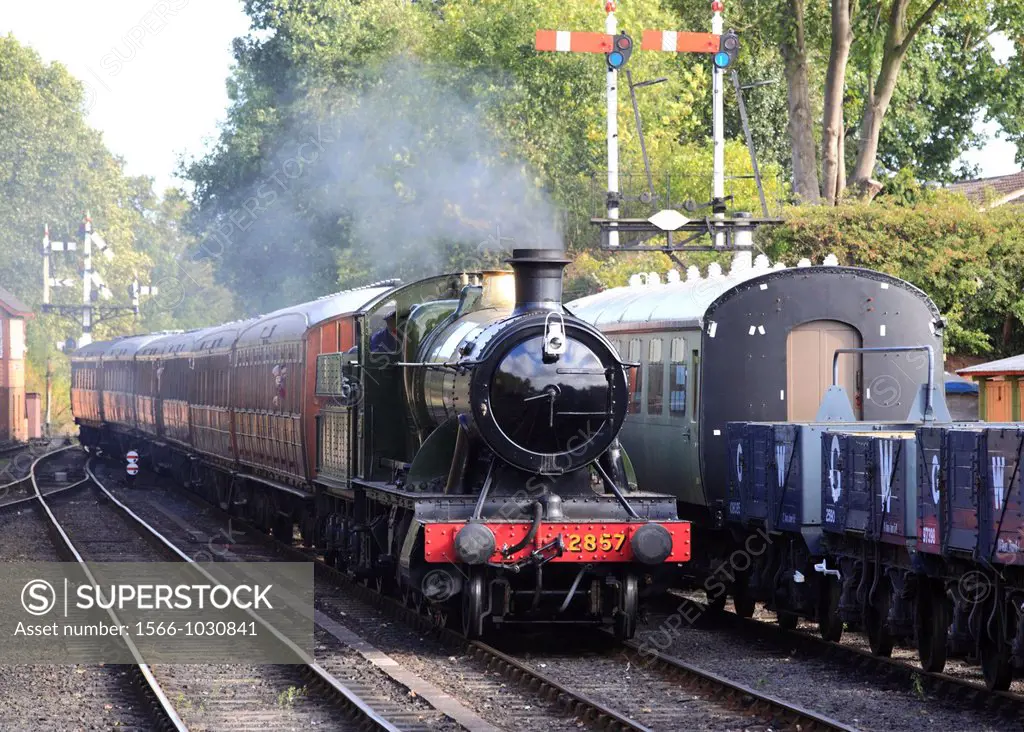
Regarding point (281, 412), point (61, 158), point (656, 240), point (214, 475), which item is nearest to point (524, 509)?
point (281, 412)

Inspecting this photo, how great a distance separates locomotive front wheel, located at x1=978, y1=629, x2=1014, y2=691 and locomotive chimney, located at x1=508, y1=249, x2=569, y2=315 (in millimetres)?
4369

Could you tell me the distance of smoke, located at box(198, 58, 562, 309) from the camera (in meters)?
30.5

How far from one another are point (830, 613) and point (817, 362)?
2823 mm

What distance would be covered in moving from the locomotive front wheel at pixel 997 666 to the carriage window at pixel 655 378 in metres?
5.80

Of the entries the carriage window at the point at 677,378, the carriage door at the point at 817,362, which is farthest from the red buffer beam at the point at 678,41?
the carriage door at the point at 817,362

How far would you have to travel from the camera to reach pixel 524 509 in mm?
12133

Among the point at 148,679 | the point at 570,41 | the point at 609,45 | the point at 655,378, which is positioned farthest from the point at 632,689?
the point at 570,41

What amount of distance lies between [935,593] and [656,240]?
19.8 meters

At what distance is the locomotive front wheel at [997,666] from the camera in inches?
384

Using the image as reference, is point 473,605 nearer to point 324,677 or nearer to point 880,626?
point 324,677

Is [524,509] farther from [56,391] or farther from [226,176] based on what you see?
[56,391]

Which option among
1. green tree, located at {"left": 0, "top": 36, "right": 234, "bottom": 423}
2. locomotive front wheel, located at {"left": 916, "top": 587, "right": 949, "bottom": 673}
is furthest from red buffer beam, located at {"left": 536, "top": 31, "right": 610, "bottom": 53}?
green tree, located at {"left": 0, "top": 36, "right": 234, "bottom": 423}

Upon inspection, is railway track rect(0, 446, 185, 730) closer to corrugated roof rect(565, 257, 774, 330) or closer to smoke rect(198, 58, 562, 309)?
corrugated roof rect(565, 257, 774, 330)

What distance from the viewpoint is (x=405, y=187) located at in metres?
32.6
